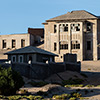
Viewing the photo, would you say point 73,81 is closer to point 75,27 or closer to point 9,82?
point 9,82

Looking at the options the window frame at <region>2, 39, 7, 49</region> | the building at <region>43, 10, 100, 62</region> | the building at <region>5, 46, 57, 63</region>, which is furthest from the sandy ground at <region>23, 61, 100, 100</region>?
the window frame at <region>2, 39, 7, 49</region>

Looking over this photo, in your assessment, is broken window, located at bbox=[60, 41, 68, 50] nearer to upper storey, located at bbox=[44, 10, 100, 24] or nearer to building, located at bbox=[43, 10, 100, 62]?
building, located at bbox=[43, 10, 100, 62]

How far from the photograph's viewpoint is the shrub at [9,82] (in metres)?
27.2

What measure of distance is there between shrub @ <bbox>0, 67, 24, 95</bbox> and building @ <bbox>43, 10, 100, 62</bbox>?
48120mm

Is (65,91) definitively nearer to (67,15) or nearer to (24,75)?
(24,75)

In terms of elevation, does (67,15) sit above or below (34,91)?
above

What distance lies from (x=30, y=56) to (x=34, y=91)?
21899 millimetres

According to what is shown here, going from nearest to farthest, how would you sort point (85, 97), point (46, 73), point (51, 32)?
point (85, 97)
point (46, 73)
point (51, 32)

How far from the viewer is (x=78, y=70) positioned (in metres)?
54.6

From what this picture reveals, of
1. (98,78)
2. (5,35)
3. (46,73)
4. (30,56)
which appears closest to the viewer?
(46,73)

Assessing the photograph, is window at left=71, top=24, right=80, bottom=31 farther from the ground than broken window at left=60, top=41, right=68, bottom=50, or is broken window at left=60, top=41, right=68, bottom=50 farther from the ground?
window at left=71, top=24, right=80, bottom=31

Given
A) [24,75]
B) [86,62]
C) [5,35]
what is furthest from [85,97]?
[5,35]

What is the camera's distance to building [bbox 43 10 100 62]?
75875 millimetres

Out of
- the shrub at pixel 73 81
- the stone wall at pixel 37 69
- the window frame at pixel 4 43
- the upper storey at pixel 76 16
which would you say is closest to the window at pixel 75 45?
the upper storey at pixel 76 16
